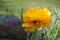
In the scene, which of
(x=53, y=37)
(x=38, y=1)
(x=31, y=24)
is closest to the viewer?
(x=31, y=24)

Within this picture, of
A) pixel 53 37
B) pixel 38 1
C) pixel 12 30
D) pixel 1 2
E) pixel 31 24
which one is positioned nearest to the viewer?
pixel 31 24

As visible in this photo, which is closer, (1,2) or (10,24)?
(10,24)

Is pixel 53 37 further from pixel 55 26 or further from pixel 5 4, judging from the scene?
pixel 5 4

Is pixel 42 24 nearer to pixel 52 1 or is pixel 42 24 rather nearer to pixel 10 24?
pixel 10 24

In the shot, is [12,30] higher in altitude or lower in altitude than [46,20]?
lower

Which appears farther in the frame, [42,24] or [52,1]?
[52,1]

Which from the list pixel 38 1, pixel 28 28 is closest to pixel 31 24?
pixel 28 28

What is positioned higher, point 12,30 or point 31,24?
point 31,24

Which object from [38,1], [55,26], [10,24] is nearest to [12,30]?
[10,24]

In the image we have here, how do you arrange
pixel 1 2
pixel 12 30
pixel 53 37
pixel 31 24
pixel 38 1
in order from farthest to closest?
pixel 38 1 < pixel 1 2 < pixel 12 30 < pixel 53 37 < pixel 31 24
